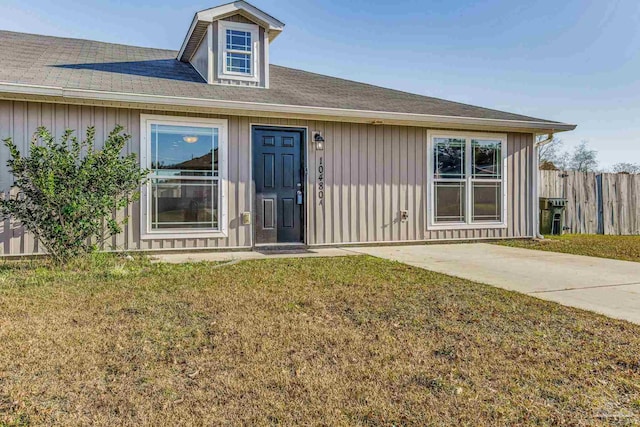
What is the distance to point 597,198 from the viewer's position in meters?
11.3

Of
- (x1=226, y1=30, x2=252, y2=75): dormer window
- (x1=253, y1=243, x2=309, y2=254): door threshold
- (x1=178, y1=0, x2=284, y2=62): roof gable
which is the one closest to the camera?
(x1=253, y1=243, x2=309, y2=254): door threshold

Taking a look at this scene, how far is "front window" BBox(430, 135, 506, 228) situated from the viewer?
27.0 ft

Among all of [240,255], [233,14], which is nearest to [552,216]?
[240,255]

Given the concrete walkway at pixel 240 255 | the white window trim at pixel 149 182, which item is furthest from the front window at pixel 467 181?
the white window trim at pixel 149 182

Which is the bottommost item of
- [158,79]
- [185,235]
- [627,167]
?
[185,235]

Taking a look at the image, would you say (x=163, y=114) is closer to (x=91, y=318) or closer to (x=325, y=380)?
(x=91, y=318)

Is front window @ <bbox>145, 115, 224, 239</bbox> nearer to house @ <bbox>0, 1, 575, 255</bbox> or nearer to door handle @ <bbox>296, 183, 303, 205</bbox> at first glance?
house @ <bbox>0, 1, 575, 255</bbox>

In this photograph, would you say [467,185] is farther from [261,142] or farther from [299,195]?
[261,142]

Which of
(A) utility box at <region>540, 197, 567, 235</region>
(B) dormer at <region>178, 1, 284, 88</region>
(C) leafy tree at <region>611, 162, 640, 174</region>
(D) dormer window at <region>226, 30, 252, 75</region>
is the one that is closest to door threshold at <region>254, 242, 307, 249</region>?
(B) dormer at <region>178, 1, 284, 88</region>

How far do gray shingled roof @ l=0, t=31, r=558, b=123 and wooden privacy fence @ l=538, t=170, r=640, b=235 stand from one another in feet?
11.1

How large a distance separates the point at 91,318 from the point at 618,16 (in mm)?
13195

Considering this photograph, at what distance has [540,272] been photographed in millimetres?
5242

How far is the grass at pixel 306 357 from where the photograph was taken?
189cm

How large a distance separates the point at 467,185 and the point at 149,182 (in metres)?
5.75
